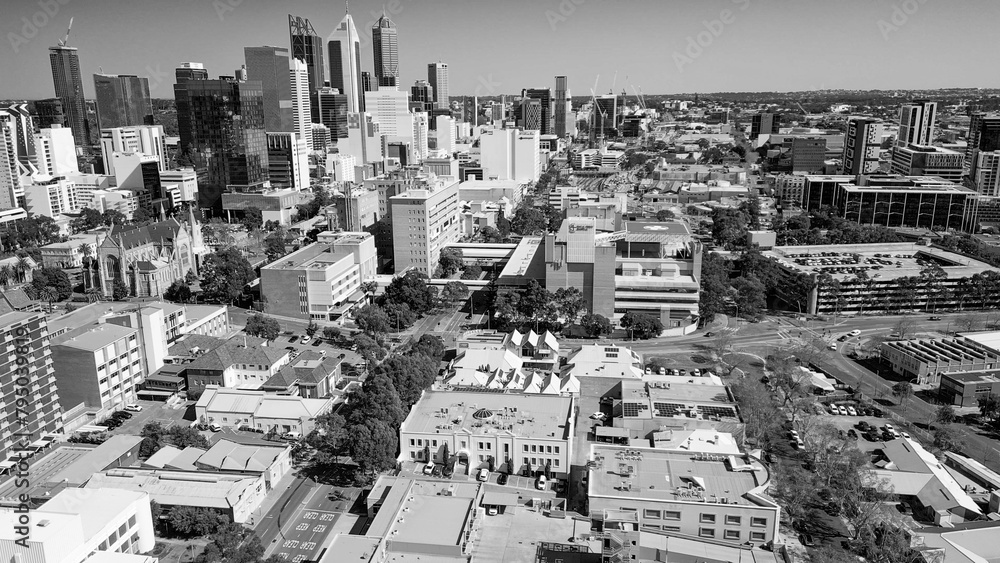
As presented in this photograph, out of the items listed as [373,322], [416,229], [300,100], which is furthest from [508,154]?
[373,322]

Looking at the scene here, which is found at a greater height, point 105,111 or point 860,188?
→ point 105,111

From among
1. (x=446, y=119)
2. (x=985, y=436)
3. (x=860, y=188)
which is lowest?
(x=985, y=436)

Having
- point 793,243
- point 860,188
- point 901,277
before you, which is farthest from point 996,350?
point 860,188

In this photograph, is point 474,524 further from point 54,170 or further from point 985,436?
point 54,170

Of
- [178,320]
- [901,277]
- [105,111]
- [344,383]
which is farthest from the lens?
[105,111]

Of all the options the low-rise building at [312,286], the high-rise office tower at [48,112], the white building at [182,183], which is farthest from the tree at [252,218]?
the high-rise office tower at [48,112]

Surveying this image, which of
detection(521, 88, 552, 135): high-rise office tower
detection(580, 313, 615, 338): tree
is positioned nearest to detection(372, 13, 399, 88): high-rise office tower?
detection(521, 88, 552, 135): high-rise office tower

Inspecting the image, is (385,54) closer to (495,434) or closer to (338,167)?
(338,167)

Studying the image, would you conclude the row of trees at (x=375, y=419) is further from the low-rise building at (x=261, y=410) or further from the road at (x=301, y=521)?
the road at (x=301, y=521)
